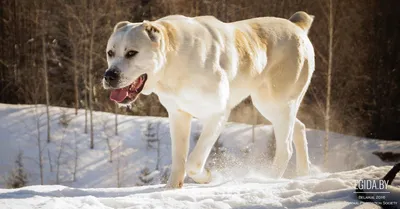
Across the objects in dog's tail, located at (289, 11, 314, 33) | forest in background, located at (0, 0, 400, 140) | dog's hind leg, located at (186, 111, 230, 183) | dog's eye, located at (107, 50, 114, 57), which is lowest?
forest in background, located at (0, 0, 400, 140)

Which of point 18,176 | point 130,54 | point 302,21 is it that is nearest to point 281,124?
point 302,21

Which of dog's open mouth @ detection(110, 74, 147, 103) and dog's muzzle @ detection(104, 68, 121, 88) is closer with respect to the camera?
dog's muzzle @ detection(104, 68, 121, 88)

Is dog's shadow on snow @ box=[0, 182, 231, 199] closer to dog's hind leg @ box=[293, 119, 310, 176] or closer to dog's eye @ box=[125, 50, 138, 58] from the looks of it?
dog's eye @ box=[125, 50, 138, 58]

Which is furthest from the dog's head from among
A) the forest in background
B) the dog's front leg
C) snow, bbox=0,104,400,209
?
the forest in background

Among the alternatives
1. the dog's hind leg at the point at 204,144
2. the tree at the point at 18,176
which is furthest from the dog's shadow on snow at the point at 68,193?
the tree at the point at 18,176

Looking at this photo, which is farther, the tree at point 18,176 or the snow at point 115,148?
the snow at point 115,148

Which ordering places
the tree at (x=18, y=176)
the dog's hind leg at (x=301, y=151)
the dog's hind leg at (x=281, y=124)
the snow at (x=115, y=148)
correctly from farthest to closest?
the snow at (x=115, y=148)
the tree at (x=18, y=176)
the dog's hind leg at (x=301, y=151)
the dog's hind leg at (x=281, y=124)

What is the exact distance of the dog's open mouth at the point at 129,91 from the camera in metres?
3.91

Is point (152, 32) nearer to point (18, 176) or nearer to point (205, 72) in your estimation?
point (205, 72)

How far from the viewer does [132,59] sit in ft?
12.6

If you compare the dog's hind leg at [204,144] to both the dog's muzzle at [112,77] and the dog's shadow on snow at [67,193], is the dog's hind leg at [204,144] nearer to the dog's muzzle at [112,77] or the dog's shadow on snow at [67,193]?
the dog's shadow on snow at [67,193]

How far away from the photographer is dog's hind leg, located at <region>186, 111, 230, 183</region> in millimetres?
4211

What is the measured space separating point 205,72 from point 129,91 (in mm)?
626

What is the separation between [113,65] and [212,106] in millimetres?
881
